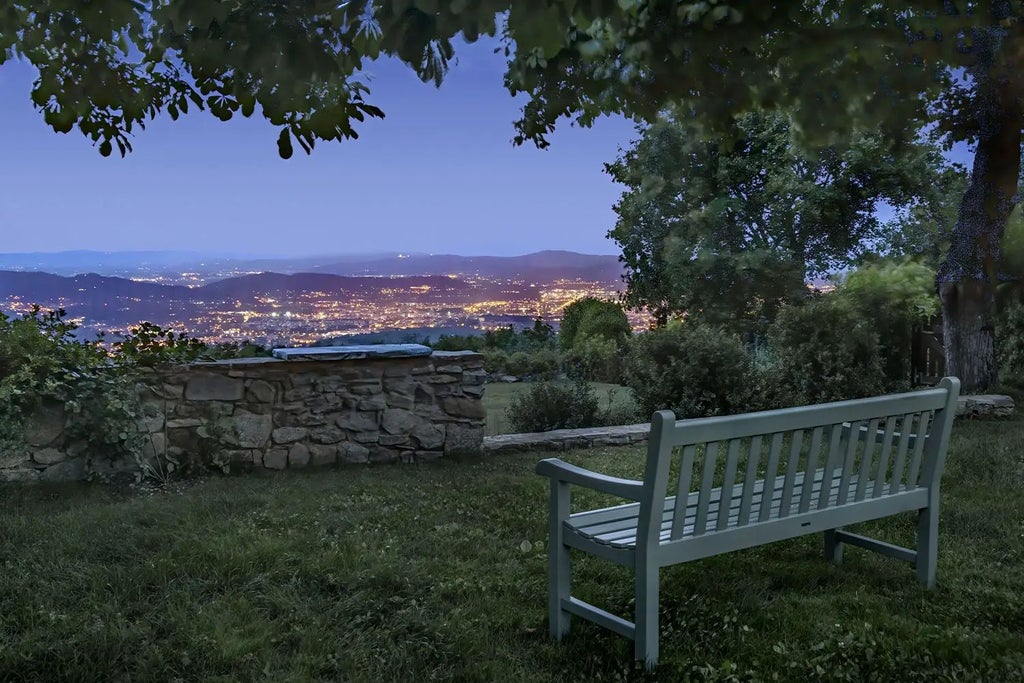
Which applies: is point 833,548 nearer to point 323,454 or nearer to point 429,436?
point 429,436

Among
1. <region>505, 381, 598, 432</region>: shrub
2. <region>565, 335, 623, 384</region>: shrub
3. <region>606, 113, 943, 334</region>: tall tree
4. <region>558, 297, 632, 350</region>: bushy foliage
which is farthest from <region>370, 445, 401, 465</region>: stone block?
<region>606, 113, 943, 334</region>: tall tree

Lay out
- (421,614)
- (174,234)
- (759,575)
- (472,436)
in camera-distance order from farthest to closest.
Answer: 1. (174,234)
2. (472,436)
3. (759,575)
4. (421,614)

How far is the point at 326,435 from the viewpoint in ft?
20.9

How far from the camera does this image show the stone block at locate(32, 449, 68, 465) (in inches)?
218

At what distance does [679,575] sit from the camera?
12.0ft

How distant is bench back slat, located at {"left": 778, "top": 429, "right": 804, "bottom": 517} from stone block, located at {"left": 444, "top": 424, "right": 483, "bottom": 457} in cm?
378

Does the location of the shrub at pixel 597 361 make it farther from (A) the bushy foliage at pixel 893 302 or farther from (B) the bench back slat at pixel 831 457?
(B) the bench back slat at pixel 831 457

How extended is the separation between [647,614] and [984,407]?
7.25 m

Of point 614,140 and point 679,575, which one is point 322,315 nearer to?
point 679,575

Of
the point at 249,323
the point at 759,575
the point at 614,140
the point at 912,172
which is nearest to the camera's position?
the point at 759,575

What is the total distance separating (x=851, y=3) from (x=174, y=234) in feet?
37.5

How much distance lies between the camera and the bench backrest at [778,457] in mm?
2645

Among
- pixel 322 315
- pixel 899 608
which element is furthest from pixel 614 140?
pixel 899 608

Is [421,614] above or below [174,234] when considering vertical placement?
below
